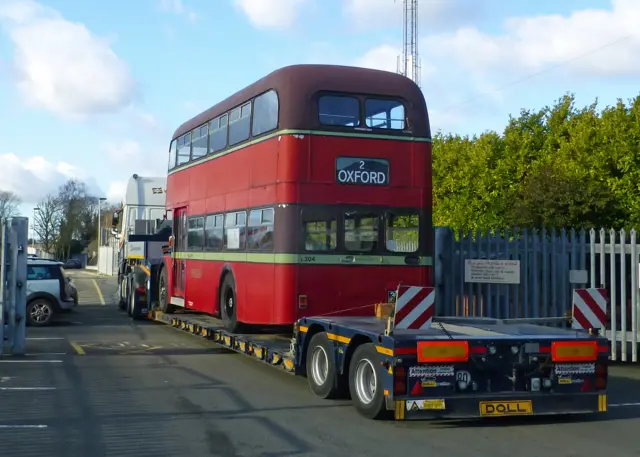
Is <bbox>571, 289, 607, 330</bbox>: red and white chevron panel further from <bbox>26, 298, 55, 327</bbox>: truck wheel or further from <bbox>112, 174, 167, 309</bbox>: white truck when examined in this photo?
<bbox>112, 174, 167, 309</bbox>: white truck

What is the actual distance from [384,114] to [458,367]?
500cm

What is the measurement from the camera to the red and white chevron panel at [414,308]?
28.1ft

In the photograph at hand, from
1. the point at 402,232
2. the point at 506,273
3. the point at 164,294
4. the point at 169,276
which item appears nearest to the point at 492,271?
the point at 506,273

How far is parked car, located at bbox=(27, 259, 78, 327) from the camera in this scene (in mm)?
19859

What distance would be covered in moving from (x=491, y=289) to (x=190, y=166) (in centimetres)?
708

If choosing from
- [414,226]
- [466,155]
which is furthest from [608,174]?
[414,226]

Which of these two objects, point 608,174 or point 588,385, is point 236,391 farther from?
point 608,174

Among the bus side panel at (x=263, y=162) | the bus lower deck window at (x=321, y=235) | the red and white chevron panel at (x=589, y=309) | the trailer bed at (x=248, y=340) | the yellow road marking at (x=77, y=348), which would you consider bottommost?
the yellow road marking at (x=77, y=348)

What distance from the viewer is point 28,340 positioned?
16.7 meters

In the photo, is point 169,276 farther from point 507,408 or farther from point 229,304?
point 507,408

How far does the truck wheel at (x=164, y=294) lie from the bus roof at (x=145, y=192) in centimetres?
639

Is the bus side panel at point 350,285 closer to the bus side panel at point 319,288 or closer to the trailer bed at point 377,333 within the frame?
the bus side panel at point 319,288

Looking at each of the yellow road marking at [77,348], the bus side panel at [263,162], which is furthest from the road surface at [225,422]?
the bus side panel at [263,162]

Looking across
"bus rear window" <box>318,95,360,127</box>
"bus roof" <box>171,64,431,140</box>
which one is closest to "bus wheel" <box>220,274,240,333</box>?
"bus roof" <box>171,64,431,140</box>
